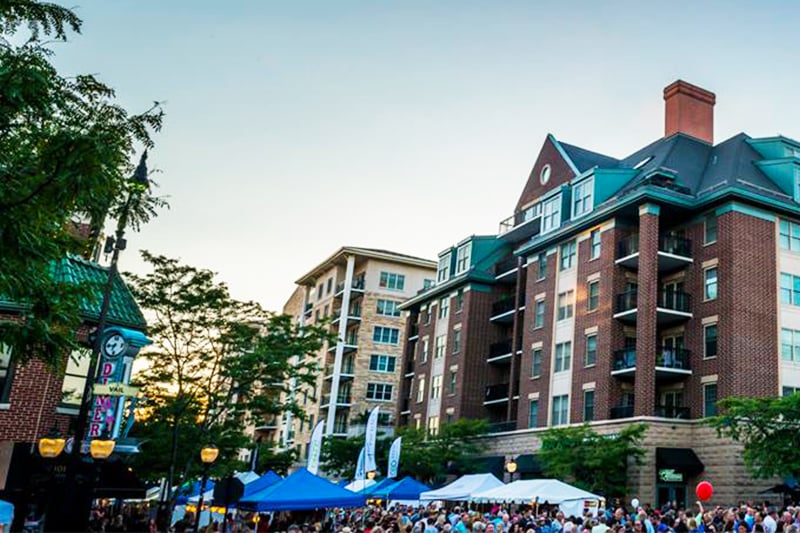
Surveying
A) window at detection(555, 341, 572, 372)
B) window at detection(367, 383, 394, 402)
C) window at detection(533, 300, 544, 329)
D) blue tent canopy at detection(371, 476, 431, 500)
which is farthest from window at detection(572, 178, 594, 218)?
window at detection(367, 383, 394, 402)

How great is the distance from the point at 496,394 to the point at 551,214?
12.2 meters

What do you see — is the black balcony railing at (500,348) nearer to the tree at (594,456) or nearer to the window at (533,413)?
the window at (533,413)

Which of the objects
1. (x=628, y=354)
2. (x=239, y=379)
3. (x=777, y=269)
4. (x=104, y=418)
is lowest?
(x=104, y=418)

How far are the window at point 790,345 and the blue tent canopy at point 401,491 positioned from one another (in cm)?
1809

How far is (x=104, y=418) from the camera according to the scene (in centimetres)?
1994

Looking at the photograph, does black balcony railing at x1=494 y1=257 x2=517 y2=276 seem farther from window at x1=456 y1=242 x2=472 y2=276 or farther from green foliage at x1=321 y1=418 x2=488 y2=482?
green foliage at x1=321 y1=418 x2=488 y2=482

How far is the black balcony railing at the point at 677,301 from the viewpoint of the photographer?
36.4 m

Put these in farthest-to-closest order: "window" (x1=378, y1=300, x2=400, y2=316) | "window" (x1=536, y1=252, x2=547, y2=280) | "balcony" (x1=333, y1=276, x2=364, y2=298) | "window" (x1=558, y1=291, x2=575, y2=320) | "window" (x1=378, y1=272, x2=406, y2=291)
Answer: "window" (x1=378, y1=272, x2=406, y2=291)
"window" (x1=378, y1=300, x2=400, y2=316)
"balcony" (x1=333, y1=276, x2=364, y2=298)
"window" (x1=536, y1=252, x2=547, y2=280)
"window" (x1=558, y1=291, x2=575, y2=320)

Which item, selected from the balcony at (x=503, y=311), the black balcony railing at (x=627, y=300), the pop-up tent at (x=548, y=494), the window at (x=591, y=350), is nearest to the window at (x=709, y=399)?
the black balcony railing at (x=627, y=300)

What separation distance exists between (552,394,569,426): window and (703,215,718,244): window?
1067cm

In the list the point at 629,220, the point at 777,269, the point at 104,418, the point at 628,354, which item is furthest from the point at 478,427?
the point at 104,418

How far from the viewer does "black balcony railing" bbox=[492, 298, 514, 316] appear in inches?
1959

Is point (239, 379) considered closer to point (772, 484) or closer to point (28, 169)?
point (28, 169)

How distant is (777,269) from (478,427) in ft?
58.8
